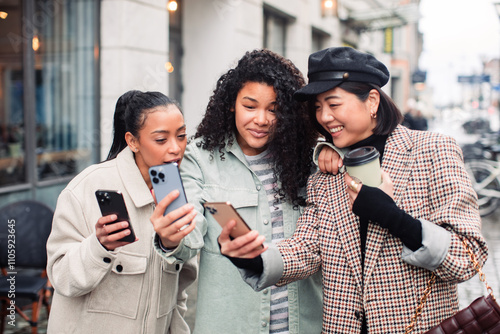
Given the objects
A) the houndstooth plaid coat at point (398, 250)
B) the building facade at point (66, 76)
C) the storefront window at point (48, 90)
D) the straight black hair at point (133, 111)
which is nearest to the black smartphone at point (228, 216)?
the houndstooth plaid coat at point (398, 250)

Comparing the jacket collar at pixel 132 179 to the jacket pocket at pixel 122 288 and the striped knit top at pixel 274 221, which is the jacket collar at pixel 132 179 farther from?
the striped knit top at pixel 274 221

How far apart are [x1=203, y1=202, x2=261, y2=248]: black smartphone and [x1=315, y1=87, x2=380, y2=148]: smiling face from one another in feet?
2.12

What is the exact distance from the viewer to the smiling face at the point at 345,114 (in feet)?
6.66

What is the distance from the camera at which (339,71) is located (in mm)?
2020

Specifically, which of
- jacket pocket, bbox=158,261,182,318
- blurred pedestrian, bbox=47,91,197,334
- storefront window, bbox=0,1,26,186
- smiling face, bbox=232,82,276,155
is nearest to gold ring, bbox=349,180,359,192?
smiling face, bbox=232,82,276,155

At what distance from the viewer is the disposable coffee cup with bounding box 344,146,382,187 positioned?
71.7 inches

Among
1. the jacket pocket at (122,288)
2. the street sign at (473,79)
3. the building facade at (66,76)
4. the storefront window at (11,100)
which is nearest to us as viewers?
the jacket pocket at (122,288)

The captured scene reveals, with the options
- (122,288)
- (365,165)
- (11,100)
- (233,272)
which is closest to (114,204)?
(122,288)

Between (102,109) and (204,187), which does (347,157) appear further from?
(102,109)

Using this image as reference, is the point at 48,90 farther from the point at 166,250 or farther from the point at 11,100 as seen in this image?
the point at 166,250

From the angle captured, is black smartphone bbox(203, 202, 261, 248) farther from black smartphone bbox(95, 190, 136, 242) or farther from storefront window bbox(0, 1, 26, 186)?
storefront window bbox(0, 1, 26, 186)

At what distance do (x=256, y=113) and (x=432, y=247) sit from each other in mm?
917

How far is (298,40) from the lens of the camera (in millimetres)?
10984

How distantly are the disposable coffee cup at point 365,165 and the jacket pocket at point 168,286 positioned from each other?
0.93 metres
